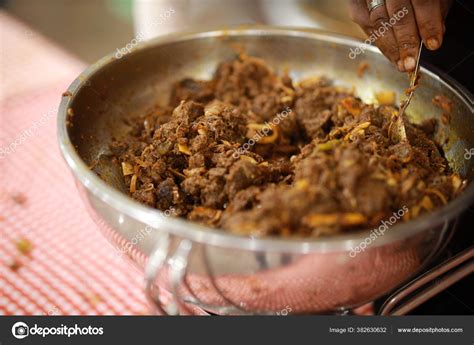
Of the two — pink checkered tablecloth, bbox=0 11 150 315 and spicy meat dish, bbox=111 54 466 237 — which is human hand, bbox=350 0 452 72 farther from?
pink checkered tablecloth, bbox=0 11 150 315

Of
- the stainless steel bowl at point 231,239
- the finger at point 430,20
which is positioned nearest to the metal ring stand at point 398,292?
the stainless steel bowl at point 231,239

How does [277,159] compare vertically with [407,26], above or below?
below

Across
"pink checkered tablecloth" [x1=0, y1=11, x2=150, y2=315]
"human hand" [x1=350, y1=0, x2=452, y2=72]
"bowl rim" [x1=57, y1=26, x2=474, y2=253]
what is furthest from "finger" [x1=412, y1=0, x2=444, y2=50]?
"pink checkered tablecloth" [x1=0, y1=11, x2=150, y2=315]

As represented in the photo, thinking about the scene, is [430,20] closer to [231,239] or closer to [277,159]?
[277,159]

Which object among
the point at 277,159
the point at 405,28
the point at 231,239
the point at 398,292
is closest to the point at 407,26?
the point at 405,28

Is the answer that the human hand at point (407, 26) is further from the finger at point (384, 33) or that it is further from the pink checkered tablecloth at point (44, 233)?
the pink checkered tablecloth at point (44, 233)

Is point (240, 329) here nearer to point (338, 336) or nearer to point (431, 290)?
point (338, 336)

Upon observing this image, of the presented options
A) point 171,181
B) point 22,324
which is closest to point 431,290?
point 171,181
